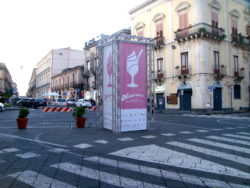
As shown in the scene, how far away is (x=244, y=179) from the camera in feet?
13.7

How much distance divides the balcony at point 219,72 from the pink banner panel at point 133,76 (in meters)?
18.1

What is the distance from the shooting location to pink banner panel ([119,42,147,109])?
385 inches

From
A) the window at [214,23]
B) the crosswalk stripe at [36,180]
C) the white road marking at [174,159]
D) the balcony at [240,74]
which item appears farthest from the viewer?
the balcony at [240,74]

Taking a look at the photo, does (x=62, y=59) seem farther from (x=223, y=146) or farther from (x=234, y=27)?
(x=223, y=146)

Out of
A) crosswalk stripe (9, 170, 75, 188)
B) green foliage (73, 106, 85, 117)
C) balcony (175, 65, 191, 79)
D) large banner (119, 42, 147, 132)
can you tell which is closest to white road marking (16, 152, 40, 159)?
crosswalk stripe (9, 170, 75, 188)

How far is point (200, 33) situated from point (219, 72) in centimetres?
516

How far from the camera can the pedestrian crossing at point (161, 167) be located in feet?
13.1

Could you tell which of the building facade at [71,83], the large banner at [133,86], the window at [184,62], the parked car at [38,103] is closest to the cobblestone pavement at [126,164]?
the large banner at [133,86]

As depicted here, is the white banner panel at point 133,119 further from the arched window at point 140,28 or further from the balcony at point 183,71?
the arched window at point 140,28

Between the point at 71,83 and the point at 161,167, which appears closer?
the point at 161,167

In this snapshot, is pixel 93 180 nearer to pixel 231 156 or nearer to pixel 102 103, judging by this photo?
pixel 231 156

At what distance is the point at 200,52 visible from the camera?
25.1 m

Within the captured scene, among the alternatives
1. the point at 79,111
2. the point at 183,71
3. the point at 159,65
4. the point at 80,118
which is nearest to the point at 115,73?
the point at 79,111

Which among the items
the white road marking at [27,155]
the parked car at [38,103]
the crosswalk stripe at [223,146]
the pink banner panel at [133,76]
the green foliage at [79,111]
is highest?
the pink banner panel at [133,76]
